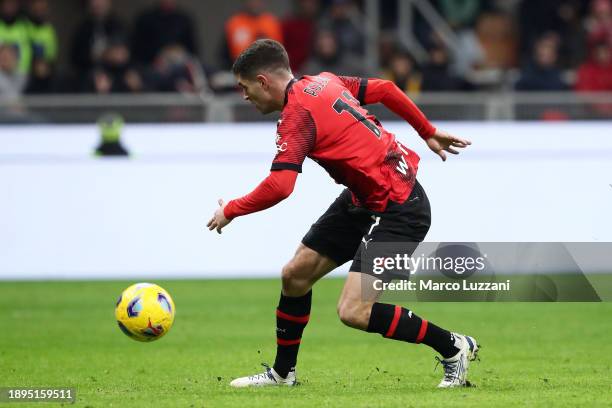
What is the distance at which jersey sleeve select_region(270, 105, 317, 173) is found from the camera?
273 inches

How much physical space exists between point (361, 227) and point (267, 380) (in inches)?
45.5

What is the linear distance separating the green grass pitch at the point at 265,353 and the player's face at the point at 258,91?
68.5 inches

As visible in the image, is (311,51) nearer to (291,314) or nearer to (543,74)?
(543,74)

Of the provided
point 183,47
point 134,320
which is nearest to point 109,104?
point 183,47

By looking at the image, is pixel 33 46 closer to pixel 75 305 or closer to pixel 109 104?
pixel 109 104

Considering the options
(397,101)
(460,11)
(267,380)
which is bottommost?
(267,380)

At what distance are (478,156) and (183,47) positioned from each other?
16.4 feet

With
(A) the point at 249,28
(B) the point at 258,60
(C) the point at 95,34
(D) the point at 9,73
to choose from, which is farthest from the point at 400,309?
(C) the point at 95,34

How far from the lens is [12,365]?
8711 mm

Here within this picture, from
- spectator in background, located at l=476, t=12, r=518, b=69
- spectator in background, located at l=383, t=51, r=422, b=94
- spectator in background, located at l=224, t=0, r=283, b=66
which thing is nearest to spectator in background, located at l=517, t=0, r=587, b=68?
spectator in background, located at l=476, t=12, r=518, b=69

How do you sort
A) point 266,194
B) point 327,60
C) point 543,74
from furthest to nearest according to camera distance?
point 543,74, point 327,60, point 266,194

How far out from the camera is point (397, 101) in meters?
7.59

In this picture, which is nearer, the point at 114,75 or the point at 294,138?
the point at 294,138

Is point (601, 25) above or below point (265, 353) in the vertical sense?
above
